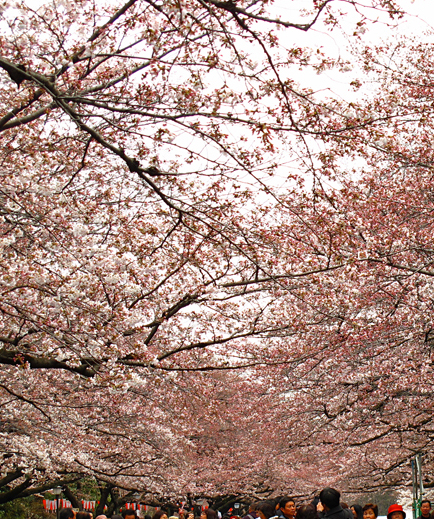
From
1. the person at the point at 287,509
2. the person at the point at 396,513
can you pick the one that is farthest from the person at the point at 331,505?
the person at the point at 396,513

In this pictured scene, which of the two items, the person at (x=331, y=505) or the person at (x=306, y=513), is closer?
the person at (x=331, y=505)

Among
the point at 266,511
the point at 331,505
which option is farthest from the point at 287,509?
the point at 331,505

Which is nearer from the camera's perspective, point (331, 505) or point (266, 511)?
point (331, 505)

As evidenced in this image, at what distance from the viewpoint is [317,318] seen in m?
11.4

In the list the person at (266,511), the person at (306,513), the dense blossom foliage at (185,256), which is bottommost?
the person at (306,513)

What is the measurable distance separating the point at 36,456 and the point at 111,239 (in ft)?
23.1

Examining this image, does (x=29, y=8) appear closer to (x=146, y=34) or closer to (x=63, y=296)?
(x=146, y=34)

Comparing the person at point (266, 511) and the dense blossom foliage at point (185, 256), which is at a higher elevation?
the dense blossom foliage at point (185, 256)

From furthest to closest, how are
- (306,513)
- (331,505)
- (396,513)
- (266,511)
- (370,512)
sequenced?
1. (370,512)
2. (396,513)
3. (266,511)
4. (306,513)
5. (331,505)

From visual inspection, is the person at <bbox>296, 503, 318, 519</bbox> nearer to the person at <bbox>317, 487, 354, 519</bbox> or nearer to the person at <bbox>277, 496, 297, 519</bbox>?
the person at <bbox>277, 496, 297, 519</bbox>

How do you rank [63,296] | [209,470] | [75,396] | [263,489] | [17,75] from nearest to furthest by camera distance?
1. [17,75]
2. [63,296]
3. [75,396]
4. [209,470]
5. [263,489]

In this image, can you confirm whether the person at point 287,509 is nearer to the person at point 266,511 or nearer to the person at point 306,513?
the person at point 306,513

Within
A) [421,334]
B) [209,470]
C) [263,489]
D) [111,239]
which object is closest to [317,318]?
[421,334]

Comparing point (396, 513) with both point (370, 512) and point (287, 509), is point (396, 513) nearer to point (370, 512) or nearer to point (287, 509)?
point (370, 512)
